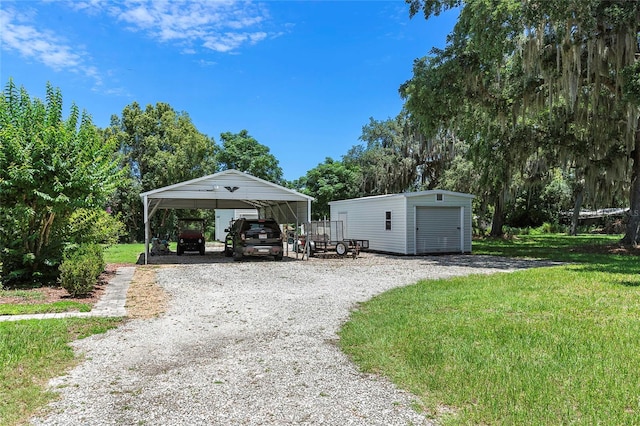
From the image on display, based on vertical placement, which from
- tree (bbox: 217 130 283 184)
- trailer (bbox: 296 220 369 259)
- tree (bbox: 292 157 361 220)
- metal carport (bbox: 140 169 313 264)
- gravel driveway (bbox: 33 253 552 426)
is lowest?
gravel driveway (bbox: 33 253 552 426)

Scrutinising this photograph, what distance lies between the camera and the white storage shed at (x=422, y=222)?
17906 mm

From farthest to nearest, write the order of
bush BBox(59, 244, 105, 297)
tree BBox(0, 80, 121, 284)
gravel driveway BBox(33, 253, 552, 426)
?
tree BBox(0, 80, 121, 284), bush BBox(59, 244, 105, 297), gravel driveway BBox(33, 253, 552, 426)

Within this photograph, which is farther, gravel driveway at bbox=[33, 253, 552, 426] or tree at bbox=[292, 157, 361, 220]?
tree at bbox=[292, 157, 361, 220]

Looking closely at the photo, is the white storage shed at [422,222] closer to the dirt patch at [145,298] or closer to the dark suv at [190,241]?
the dark suv at [190,241]

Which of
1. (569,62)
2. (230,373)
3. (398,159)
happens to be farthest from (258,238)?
(398,159)

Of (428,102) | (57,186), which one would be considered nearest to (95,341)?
(57,186)

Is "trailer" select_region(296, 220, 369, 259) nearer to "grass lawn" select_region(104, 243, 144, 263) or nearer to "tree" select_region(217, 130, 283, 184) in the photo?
"grass lawn" select_region(104, 243, 144, 263)

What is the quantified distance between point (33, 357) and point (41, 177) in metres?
5.46

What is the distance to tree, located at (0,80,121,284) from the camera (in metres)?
8.48

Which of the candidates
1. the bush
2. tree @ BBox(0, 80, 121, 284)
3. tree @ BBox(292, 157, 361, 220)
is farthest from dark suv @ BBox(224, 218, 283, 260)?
tree @ BBox(292, 157, 361, 220)

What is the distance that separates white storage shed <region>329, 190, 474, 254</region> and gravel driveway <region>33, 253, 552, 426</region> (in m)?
10.5

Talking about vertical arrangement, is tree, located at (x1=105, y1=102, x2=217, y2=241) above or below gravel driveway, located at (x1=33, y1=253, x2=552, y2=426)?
above

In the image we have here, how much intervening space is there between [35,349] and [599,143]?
19.9 meters

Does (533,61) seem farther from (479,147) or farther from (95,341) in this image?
(95,341)
